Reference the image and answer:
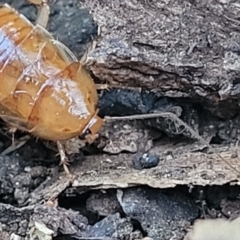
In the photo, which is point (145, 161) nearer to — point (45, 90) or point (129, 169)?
point (129, 169)

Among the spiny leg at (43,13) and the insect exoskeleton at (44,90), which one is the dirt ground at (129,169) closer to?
the insect exoskeleton at (44,90)

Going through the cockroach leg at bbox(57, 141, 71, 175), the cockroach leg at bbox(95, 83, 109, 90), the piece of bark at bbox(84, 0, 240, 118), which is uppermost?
the piece of bark at bbox(84, 0, 240, 118)

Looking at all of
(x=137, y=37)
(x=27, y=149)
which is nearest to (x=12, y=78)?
(x=27, y=149)

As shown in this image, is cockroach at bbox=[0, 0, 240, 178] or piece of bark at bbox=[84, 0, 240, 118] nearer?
piece of bark at bbox=[84, 0, 240, 118]

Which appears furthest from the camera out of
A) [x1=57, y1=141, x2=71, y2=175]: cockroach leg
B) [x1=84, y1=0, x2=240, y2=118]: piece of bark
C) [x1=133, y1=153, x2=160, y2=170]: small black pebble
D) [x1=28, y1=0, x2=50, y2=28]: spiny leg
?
[x1=28, y1=0, x2=50, y2=28]: spiny leg

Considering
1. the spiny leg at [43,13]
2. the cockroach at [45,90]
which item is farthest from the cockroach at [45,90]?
the spiny leg at [43,13]

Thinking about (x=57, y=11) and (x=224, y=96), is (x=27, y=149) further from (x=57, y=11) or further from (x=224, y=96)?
(x=224, y=96)

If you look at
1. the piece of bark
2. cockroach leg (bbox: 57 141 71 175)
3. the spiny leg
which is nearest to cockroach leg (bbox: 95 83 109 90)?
the piece of bark

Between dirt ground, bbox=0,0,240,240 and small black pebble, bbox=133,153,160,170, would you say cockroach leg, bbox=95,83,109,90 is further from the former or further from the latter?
small black pebble, bbox=133,153,160,170

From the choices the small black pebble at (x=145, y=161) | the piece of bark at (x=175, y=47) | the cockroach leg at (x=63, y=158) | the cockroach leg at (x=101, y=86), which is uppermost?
the piece of bark at (x=175, y=47)
